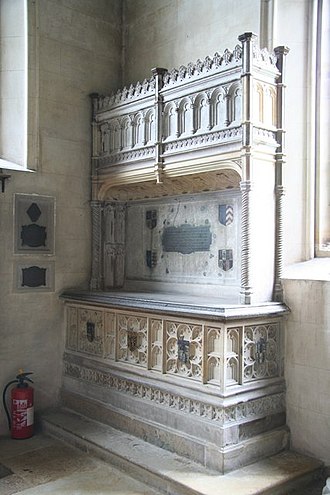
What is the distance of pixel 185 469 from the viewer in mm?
3596

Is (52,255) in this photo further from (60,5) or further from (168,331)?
(60,5)

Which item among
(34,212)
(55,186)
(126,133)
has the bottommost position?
(34,212)

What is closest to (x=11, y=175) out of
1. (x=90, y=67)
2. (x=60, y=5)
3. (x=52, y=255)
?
(x=52, y=255)

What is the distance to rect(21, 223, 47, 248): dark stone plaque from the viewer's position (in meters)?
4.86

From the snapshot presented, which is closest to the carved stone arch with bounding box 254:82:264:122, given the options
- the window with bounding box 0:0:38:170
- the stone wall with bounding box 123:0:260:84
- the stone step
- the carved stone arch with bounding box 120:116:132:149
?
the stone wall with bounding box 123:0:260:84

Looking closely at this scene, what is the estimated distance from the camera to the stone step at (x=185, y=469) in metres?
3.37

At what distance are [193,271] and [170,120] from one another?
136 cm

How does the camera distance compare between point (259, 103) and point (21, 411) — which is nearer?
point (259, 103)

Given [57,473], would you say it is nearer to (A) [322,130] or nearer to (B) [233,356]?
(B) [233,356]

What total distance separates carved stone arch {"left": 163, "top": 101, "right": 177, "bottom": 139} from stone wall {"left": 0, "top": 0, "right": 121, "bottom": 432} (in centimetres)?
111

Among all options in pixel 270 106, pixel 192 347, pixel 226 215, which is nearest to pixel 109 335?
pixel 192 347

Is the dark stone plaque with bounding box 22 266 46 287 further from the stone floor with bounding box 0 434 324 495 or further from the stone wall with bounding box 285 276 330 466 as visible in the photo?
the stone wall with bounding box 285 276 330 466

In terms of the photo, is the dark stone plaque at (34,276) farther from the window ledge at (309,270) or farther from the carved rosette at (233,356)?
the window ledge at (309,270)

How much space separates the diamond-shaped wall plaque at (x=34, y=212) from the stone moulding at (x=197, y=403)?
4.88 ft
